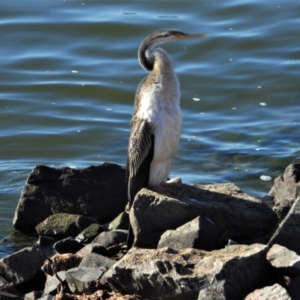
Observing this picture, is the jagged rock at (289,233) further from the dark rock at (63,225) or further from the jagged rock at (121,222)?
the dark rock at (63,225)

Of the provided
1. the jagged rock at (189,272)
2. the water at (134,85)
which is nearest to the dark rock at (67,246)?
the water at (134,85)

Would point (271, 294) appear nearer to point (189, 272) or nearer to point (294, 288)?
A: point (294, 288)

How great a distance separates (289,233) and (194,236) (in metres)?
0.70

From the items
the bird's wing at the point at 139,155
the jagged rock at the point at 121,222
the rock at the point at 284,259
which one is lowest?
the jagged rock at the point at 121,222

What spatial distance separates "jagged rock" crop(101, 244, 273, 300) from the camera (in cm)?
655

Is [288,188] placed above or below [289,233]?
below

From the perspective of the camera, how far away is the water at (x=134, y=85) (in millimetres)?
12328

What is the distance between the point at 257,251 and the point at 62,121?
7.35 metres

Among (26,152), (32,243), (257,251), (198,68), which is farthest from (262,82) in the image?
(257,251)

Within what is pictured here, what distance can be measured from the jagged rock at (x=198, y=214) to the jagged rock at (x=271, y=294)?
4.84ft

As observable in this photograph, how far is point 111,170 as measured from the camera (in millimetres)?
9641

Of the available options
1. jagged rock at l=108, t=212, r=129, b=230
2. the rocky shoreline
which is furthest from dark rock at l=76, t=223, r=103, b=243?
jagged rock at l=108, t=212, r=129, b=230

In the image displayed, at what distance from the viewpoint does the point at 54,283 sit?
24.3 feet

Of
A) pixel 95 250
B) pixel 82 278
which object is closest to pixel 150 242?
pixel 95 250
